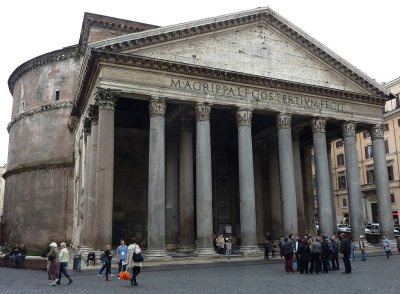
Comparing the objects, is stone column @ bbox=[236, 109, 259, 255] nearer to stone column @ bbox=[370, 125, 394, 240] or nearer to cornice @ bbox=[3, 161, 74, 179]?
stone column @ bbox=[370, 125, 394, 240]

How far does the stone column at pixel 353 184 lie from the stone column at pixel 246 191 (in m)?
6.16

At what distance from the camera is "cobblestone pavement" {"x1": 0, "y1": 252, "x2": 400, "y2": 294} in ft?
30.9

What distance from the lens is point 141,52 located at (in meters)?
17.6

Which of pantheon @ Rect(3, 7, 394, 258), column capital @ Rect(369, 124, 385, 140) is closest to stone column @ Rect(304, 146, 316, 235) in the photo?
pantheon @ Rect(3, 7, 394, 258)

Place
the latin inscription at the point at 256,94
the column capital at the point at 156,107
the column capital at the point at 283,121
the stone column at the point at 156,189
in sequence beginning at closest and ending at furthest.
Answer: the stone column at the point at 156,189 → the column capital at the point at 156,107 → the latin inscription at the point at 256,94 → the column capital at the point at 283,121

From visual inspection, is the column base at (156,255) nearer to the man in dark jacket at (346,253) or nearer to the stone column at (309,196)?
the man in dark jacket at (346,253)

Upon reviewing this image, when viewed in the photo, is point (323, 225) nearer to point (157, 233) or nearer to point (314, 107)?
point (314, 107)

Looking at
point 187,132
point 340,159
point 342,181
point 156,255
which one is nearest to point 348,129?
point 187,132

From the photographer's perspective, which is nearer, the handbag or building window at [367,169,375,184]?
the handbag

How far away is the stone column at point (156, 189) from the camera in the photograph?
16.2m

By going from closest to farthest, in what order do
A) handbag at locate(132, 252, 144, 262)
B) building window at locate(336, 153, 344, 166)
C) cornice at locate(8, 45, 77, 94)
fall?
handbag at locate(132, 252, 144, 262)
cornice at locate(8, 45, 77, 94)
building window at locate(336, 153, 344, 166)

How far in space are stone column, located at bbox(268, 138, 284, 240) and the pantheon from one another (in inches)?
2.6

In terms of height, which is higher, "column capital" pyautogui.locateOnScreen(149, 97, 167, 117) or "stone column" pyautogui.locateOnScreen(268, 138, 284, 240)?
"column capital" pyautogui.locateOnScreen(149, 97, 167, 117)

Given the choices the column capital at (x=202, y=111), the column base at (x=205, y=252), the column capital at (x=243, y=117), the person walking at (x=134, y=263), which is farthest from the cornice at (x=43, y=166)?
the person walking at (x=134, y=263)
